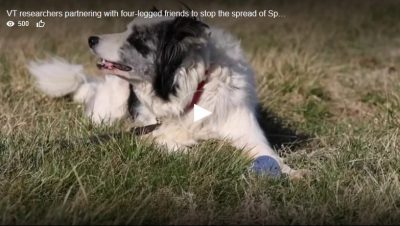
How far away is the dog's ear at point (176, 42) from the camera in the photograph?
374 centimetres

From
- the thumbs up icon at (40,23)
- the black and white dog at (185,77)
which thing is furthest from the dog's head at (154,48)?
the thumbs up icon at (40,23)

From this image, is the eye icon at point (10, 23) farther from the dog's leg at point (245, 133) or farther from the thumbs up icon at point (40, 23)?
the dog's leg at point (245, 133)

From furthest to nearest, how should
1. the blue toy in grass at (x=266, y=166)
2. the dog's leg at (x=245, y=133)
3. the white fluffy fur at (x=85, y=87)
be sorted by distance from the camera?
the white fluffy fur at (x=85, y=87) < the dog's leg at (x=245, y=133) < the blue toy in grass at (x=266, y=166)

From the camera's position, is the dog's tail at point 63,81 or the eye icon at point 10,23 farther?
the eye icon at point 10,23

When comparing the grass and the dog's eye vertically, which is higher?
the dog's eye

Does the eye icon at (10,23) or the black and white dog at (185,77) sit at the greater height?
the eye icon at (10,23)

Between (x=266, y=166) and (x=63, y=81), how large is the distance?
2054mm

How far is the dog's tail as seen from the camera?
4.93 m

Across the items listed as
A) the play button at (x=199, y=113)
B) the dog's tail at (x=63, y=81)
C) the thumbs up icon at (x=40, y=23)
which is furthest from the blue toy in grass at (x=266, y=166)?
the thumbs up icon at (x=40, y=23)

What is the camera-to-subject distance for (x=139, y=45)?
12.4ft

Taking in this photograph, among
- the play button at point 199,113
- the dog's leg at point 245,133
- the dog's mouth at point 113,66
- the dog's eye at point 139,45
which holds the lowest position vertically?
the dog's leg at point 245,133

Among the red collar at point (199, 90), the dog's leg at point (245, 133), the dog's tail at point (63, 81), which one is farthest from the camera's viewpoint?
the dog's tail at point (63, 81)

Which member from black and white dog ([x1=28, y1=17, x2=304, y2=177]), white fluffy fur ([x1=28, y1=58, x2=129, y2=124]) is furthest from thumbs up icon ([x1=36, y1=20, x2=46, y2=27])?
black and white dog ([x1=28, y1=17, x2=304, y2=177])

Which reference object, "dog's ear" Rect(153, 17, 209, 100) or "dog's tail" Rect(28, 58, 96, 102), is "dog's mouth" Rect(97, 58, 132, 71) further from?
"dog's tail" Rect(28, 58, 96, 102)
